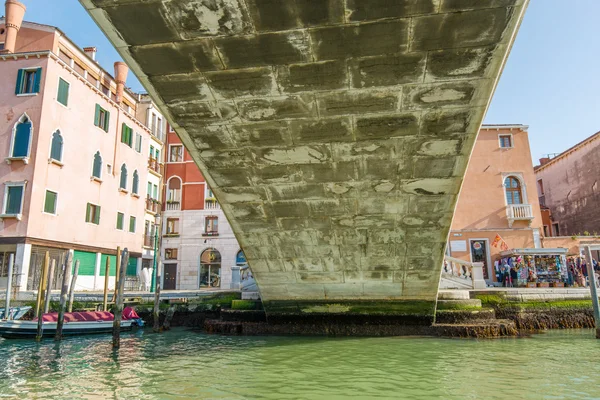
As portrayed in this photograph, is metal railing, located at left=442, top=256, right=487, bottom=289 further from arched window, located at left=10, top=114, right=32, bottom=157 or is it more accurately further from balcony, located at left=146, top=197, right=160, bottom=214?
balcony, located at left=146, top=197, right=160, bottom=214

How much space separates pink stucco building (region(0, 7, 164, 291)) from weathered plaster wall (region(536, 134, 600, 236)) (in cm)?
2385

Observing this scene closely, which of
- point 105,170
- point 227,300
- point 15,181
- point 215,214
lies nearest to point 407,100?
point 227,300

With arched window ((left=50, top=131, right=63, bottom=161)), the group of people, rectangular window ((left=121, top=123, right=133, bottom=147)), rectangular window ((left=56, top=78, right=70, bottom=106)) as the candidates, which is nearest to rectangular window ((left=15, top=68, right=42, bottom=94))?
rectangular window ((left=56, top=78, right=70, bottom=106))

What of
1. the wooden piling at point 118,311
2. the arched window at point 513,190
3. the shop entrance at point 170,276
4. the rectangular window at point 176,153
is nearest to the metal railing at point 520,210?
the arched window at point 513,190

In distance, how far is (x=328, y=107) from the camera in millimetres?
5805

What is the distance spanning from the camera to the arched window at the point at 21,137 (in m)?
17.6

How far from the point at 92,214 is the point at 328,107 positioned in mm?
18389

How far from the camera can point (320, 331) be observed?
11.5 meters

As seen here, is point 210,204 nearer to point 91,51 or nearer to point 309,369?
point 91,51

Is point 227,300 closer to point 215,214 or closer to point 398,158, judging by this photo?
point 398,158

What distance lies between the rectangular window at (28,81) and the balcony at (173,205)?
34.8ft

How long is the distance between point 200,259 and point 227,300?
11372mm

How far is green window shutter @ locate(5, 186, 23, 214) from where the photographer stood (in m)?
17.1

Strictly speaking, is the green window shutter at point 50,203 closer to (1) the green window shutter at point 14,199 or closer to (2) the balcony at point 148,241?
(1) the green window shutter at point 14,199
